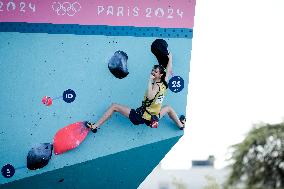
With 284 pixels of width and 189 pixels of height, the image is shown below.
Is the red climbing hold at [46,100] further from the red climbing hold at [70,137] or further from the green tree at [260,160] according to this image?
the green tree at [260,160]

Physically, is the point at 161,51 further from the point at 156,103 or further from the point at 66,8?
the point at 66,8

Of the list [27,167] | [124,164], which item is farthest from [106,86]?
[27,167]

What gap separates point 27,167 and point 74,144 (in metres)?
1.07

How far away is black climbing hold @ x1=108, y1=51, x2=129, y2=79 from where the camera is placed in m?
9.93

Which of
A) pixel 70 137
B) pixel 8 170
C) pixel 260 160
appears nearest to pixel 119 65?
pixel 70 137

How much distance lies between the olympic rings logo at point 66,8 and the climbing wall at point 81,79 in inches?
0.8

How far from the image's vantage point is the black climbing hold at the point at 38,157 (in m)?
9.70

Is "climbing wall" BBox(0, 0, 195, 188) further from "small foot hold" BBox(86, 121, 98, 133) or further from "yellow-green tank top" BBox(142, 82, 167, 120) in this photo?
"yellow-green tank top" BBox(142, 82, 167, 120)

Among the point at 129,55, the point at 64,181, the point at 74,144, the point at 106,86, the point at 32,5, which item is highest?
the point at 32,5

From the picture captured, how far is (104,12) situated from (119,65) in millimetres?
1161

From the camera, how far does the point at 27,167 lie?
32.0 feet

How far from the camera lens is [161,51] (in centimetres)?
991

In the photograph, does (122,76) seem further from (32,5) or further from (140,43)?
(32,5)

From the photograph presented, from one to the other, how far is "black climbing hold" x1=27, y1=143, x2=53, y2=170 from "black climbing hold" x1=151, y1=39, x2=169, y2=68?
2963mm
